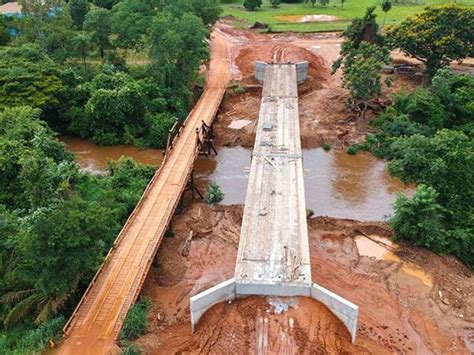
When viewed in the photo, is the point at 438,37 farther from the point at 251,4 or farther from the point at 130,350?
the point at 130,350

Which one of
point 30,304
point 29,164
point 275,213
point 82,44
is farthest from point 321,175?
point 82,44

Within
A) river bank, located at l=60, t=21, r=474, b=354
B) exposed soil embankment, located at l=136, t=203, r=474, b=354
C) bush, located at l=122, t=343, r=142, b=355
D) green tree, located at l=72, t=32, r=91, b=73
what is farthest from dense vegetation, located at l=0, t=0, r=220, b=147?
bush, located at l=122, t=343, r=142, b=355

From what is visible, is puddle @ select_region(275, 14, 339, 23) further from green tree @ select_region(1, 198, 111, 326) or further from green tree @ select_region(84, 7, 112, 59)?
green tree @ select_region(1, 198, 111, 326)

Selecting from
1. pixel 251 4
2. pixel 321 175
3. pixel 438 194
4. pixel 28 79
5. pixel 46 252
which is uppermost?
pixel 28 79

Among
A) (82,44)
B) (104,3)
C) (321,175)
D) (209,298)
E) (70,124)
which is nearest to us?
(209,298)

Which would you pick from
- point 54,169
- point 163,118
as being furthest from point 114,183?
point 163,118

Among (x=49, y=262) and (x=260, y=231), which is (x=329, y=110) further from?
(x=49, y=262)
